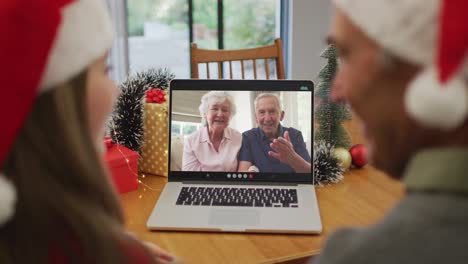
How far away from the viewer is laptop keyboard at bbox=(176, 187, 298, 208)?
1.29m

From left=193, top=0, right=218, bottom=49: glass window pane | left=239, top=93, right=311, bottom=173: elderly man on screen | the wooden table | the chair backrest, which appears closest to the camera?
the wooden table

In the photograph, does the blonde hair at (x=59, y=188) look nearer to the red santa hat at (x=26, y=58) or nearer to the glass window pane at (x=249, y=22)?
the red santa hat at (x=26, y=58)

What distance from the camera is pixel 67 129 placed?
0.69 metres

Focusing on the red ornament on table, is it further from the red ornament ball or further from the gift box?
the red ornament ball

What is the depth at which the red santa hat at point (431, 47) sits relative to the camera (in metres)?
0.53

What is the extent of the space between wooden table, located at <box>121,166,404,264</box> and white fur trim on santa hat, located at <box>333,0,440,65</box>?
0.59 m

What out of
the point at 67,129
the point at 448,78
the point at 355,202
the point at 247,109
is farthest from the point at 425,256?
the point at 247,109

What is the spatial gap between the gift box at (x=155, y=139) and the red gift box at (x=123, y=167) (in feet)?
0.26

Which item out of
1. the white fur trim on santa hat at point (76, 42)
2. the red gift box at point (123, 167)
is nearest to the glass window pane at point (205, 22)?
the red gift box at point (123, 167)

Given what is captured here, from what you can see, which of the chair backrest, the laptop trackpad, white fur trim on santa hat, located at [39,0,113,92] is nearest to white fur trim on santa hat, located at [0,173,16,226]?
white fur trim on santa hat, located at [39,0,113,92]

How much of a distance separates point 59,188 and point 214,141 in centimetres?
71

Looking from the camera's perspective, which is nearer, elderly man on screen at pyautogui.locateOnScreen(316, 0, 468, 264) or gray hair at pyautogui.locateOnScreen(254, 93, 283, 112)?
elderly man on screen at pyautogui.locateOnScreen(316, 0, 468, 264)

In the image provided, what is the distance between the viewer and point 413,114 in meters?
0.56

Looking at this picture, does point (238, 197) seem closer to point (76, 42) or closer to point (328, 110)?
point (328, 110)
